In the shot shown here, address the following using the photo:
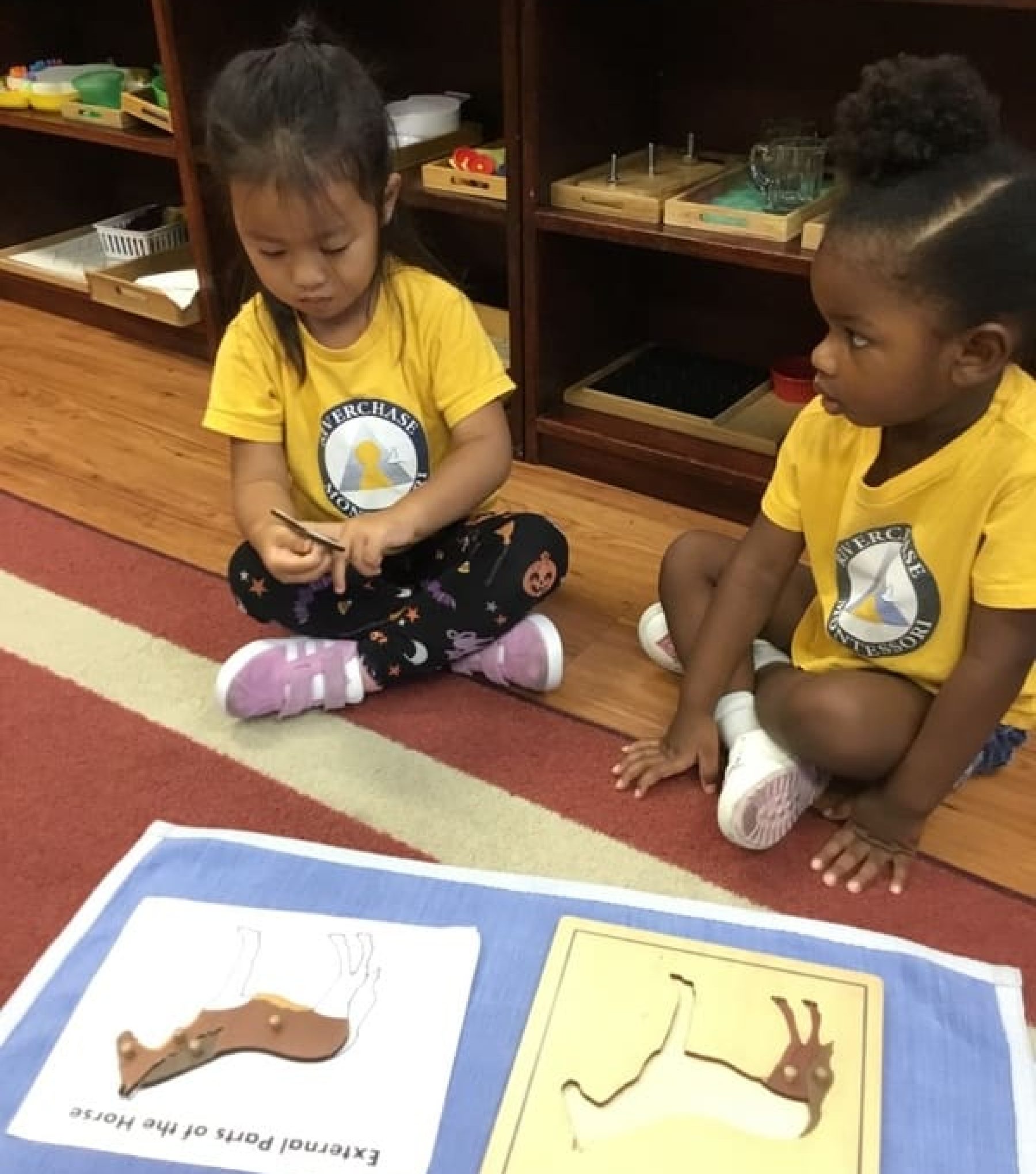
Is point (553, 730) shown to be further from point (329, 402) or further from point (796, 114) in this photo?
Answer: point (796, 114)

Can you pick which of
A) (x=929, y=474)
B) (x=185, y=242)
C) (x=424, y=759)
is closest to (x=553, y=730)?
(x=424, y=759)

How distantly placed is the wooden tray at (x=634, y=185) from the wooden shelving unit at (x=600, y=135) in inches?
0.7

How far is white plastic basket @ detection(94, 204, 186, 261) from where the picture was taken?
1.93m

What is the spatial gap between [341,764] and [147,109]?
1106 millimetres

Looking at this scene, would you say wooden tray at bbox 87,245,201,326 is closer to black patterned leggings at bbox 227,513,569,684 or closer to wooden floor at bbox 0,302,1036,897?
wooden floor at bbox 0,302,1036,897

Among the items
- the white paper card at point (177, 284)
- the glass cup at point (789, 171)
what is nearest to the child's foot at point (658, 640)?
the glass cup at point (789, 171)

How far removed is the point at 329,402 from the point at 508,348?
1.65ft

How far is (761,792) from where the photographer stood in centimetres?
91

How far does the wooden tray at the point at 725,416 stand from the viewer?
1412mm

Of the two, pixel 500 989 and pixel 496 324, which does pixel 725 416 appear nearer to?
pixel 496 324

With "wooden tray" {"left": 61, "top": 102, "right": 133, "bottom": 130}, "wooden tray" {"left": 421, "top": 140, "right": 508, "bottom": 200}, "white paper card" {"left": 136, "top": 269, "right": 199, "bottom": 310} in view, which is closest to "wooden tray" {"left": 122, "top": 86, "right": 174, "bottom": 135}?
"wooden tray" {"left": 61, "top": 102, "right": 133, "bottom": 130}

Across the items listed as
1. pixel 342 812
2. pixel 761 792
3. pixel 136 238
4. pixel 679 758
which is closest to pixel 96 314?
pixel 136 238

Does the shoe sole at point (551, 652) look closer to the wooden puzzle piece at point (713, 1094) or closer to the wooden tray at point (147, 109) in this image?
the wooden puzzle piece at point (713, 1094)

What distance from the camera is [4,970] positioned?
83 centimetres
